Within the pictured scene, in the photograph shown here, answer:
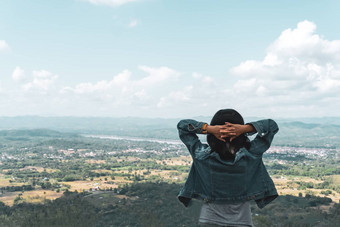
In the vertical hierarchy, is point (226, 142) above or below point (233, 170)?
above

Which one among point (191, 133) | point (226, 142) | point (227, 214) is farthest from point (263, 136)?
point (227, 214)

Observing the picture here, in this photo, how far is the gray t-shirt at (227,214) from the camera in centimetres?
236

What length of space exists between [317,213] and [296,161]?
7463 cm

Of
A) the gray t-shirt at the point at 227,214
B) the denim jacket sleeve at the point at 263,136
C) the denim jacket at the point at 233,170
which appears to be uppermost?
the denim jacket sleeve at the point at 263,136

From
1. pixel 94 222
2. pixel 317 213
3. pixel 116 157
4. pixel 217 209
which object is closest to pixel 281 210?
pixel 317 213

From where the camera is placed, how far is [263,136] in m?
2.32

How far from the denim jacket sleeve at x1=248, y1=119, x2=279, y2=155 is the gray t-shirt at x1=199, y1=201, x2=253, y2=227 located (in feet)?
1.42

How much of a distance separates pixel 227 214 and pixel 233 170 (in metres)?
0.38

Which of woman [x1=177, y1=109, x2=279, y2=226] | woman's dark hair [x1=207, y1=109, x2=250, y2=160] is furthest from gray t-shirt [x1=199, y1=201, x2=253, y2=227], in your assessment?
woman's dark hair [x1=207, y1=109, x2=250, y2=160]

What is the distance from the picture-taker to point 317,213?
5372 centimetres

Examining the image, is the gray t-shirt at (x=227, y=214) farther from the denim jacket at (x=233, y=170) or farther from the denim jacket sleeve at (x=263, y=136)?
the denim jacket sleeve at (x=263, y=136)

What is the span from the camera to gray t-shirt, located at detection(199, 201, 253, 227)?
2.36 m

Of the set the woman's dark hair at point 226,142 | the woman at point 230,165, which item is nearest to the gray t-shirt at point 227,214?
the woman at point 230,165

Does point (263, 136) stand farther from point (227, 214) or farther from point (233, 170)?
point (227, 214)
